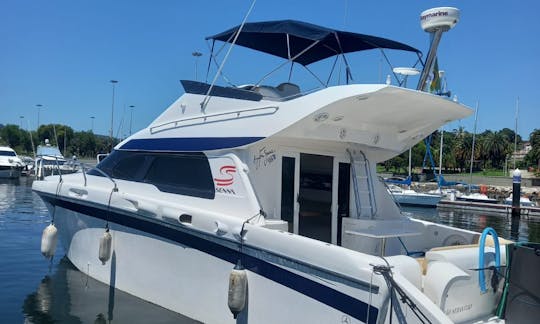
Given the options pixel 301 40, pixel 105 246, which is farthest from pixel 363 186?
pixel 105 246

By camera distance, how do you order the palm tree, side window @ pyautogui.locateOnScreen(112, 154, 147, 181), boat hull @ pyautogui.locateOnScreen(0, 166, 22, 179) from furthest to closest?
the palm tree, boat hull @ pyautogui.locateOnScreen(0, 166, 22, 179), side window @ pyautogui.locateOnScreen(112, 154, 147, 181)

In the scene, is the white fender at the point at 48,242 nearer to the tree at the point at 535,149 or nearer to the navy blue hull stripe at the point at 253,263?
the navy blue hull stripe at the point at 253,263

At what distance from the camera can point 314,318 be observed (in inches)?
167

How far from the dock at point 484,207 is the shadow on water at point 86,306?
26.7 meters

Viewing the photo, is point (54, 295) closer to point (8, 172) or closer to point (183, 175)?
point (183, 175)

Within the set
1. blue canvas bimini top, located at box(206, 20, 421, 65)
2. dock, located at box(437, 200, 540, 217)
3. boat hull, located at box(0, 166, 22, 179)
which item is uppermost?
blue canvas bimini top, located at box(206, 20, 421, 65)

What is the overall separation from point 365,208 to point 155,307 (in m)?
3.09

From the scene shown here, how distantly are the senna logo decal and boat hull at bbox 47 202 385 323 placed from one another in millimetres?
664

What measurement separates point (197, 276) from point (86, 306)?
2092 millimetres

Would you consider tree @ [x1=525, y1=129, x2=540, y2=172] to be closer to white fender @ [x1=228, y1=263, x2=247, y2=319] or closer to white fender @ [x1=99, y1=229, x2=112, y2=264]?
white fender @ [x1=99, y1=229, x2=112, y2=264]

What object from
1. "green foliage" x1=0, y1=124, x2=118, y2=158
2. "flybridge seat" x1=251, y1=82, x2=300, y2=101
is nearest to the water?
"flybridge seat" x1=251, y1=82, x2=300, y2=101

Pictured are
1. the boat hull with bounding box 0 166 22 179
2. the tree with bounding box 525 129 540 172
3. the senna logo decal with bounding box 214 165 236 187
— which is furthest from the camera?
the tree with bounding box 525 129 540 172

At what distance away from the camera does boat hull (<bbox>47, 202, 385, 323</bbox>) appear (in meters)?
4.17

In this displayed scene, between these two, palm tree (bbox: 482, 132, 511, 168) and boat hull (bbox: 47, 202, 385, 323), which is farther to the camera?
palm tree (bbox: 482, 132, 511, 168)
